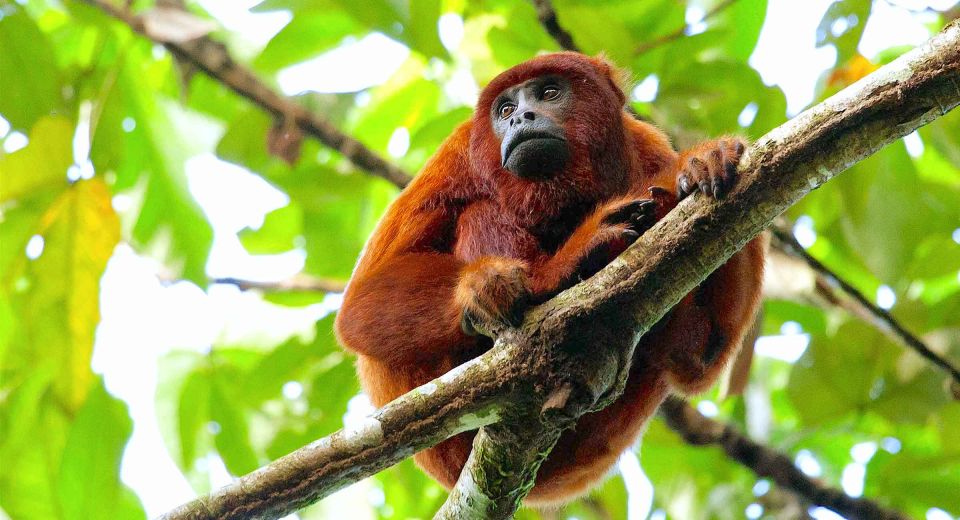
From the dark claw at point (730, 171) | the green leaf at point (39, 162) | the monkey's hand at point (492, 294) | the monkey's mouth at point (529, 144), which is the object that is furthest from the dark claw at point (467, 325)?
the green leaf at point (39, 162)

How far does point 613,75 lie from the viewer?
3.96 meters

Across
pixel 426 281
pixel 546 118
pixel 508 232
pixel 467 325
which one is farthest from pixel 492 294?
pixel 546 118

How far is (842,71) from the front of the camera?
15.3 ft

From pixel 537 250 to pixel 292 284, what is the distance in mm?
2392

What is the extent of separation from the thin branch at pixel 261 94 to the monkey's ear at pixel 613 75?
53.8 inches

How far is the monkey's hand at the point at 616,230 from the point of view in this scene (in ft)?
8.82

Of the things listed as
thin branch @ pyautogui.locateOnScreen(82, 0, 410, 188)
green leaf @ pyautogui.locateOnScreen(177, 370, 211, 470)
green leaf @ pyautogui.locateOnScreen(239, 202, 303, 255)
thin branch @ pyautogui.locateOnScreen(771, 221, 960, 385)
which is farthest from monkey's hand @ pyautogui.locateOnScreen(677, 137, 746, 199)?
green leaf @ pyautogui.locateOnScreen(239, 202, 303, 255)

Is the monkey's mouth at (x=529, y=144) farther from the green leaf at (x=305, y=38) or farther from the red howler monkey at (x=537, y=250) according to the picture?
the green leaf at (x=305, y=38)

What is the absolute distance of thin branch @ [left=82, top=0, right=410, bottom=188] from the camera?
4945 mm

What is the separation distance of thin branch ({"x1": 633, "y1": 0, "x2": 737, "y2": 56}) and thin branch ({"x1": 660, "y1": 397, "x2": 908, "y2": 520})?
1793 mm

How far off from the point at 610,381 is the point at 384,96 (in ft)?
12.2

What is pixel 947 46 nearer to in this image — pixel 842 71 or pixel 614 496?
pixel 842 71

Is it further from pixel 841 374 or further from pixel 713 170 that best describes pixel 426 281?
pixel 841 374

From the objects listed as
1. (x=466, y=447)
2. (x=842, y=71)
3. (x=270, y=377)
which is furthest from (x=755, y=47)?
(x=270, y=377)
